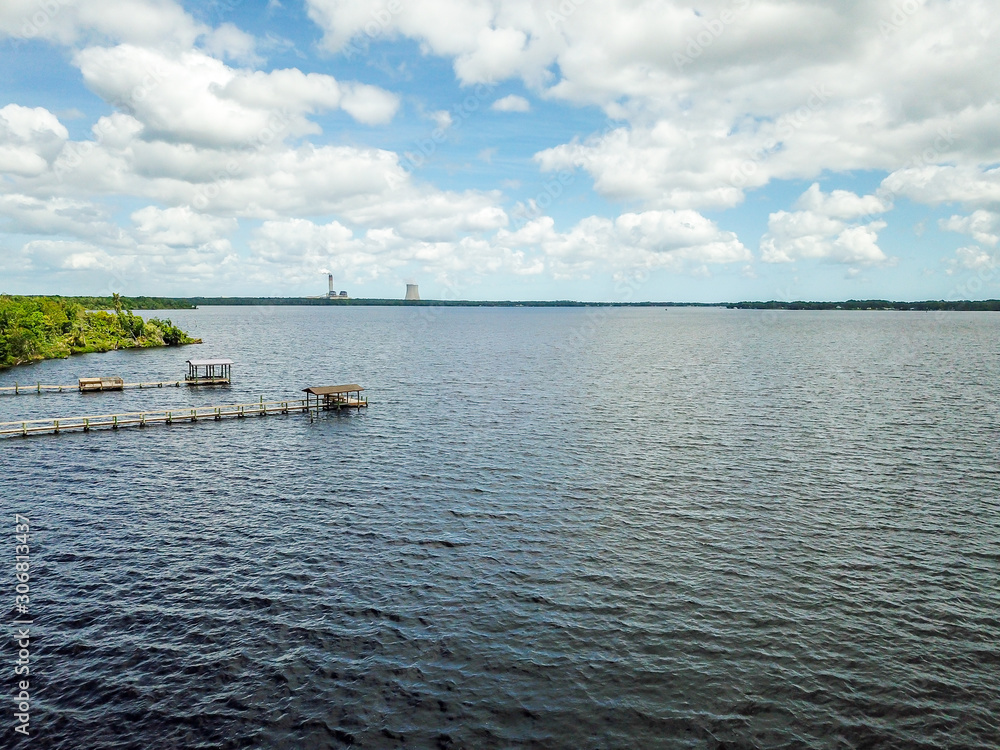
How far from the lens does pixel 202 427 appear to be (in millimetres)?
74250

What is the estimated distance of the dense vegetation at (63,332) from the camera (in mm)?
129875

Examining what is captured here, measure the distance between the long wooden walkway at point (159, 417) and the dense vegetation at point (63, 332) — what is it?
7480cm

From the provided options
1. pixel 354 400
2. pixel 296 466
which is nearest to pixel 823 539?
pixel 296 466

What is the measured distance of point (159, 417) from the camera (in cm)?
7738

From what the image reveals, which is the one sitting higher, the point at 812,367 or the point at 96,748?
the point at 812,367

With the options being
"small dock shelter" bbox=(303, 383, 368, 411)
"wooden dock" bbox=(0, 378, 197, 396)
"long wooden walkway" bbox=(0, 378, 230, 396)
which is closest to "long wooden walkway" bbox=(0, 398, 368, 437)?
"small dock shelter" bbox=(303, 383, 368, 411)

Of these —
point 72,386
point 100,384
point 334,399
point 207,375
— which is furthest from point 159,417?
point 72,386

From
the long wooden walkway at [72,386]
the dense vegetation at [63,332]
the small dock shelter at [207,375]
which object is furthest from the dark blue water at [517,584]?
the dense vegetation at [63,332]

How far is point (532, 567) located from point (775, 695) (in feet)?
48.7

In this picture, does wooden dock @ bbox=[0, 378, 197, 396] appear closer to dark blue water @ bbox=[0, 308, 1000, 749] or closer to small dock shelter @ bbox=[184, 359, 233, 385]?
small dock shelter @ bbox=[184, 359, 233, 385]

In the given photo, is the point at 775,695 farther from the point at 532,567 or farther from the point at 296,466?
the point at 296,466

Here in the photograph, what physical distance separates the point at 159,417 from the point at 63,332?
385 ft

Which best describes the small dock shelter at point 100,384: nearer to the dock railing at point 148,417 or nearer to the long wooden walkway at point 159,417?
the long wooden walkway at point 159,417

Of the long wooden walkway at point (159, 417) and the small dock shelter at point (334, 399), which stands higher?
the small dock shelter at point (334, 399)
